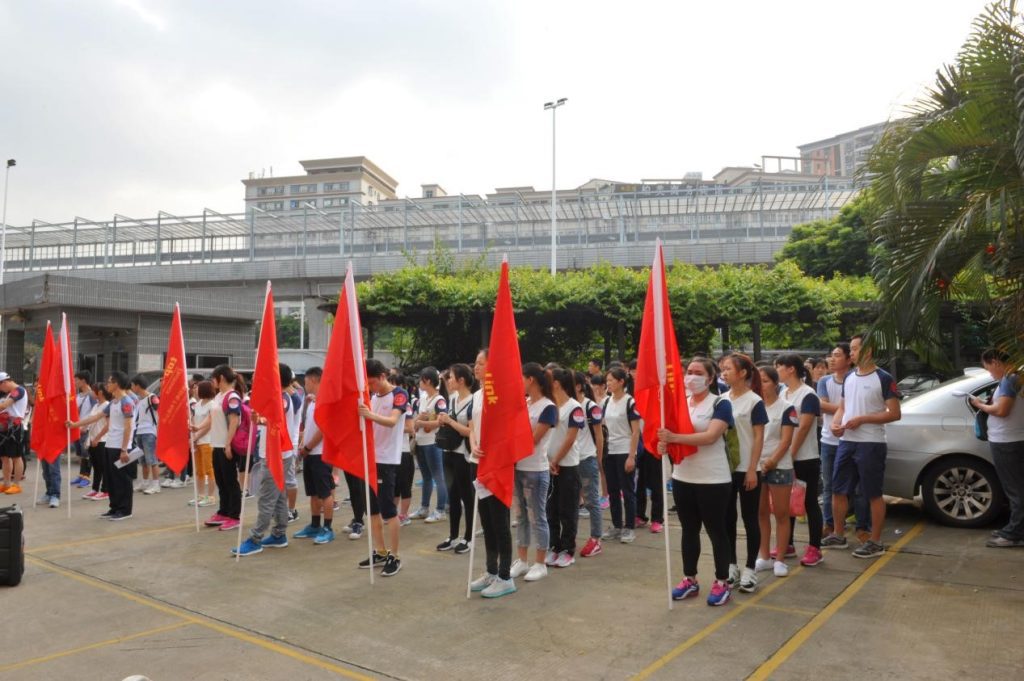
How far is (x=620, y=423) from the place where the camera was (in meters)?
7.80

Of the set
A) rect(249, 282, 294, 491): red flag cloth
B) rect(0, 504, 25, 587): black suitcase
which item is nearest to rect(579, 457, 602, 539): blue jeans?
rect(249, 282, 294, 491): red flag cloth

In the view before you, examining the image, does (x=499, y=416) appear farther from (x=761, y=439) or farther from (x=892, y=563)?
(x=892, y=563)

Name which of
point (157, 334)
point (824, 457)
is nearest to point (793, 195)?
point (157, 334)

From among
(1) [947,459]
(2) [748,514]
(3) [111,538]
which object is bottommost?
(3) [111,538]

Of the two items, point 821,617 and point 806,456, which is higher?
point 806,456

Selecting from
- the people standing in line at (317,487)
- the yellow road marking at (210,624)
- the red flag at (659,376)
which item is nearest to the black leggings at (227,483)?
the people standing in line at (317,487)

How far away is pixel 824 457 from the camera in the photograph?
285 inches

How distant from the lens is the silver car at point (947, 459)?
24.5 feet

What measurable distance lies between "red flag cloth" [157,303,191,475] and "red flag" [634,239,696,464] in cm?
564

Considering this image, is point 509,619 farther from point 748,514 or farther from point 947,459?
point 947,459

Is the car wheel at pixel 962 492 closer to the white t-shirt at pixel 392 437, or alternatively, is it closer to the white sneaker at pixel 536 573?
the white sneaker at pixel 536 573

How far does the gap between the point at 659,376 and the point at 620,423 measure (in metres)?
2.35

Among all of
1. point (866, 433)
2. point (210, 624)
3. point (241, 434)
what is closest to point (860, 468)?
point (866, 433)

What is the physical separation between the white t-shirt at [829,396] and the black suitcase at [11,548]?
728cm
